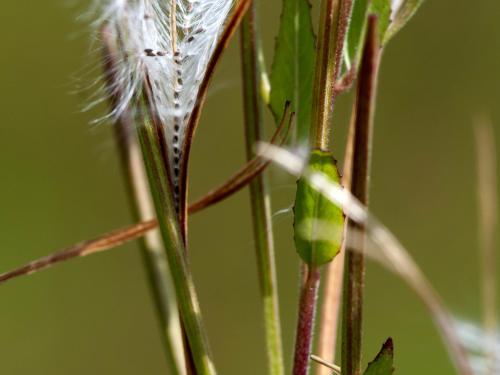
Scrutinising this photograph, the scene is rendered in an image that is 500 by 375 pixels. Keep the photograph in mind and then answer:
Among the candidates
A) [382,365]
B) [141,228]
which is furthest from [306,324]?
[141,228]

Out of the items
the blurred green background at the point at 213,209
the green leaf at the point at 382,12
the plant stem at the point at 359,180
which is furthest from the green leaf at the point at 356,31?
the blurred green background at the point at 213,209

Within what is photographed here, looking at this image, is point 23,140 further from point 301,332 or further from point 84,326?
point 301,332

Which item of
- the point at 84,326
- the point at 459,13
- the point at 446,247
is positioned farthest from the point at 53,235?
the point at 459,13

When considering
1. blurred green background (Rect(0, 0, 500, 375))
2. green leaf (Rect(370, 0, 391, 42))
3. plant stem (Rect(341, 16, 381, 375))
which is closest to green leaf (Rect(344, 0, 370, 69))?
green leaf (Rect(370, 0, 391, 42))

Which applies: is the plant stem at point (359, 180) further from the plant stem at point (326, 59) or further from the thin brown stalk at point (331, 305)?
the thin brown stalk at point (331, 305)

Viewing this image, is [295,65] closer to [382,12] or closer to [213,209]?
[382,12]

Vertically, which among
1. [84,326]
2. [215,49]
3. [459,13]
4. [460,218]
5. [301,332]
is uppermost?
[459,13]
